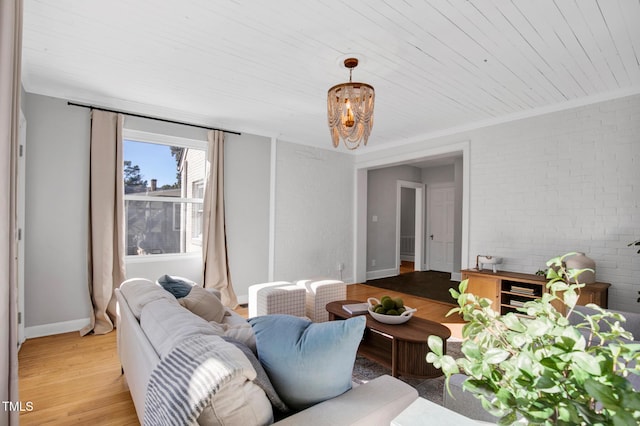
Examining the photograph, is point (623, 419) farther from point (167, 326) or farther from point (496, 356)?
point (167, 326)

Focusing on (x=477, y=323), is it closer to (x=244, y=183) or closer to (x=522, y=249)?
(x=522, y=249)

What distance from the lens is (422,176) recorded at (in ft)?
26.3

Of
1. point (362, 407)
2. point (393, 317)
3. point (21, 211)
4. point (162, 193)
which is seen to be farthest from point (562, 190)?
point (21, 211)

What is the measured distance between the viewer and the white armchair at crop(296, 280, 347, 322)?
351cm

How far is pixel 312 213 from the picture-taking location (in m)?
5.57

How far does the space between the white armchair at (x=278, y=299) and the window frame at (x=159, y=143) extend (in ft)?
4.65

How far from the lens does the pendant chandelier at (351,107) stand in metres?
2.54

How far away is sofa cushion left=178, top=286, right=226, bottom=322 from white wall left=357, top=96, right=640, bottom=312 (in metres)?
3.40

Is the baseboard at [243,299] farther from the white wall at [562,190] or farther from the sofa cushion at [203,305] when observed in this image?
the white wall at [562,190]

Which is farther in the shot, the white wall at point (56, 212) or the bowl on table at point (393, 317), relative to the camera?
the white wall at point (56, 212)

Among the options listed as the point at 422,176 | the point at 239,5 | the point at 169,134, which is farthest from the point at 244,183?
the point at 422,176

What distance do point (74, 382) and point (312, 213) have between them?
12.4 ft

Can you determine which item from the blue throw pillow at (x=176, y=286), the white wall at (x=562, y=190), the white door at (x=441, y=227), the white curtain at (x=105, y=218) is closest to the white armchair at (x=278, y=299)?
the blue throw pillow at (x=176, y=286)

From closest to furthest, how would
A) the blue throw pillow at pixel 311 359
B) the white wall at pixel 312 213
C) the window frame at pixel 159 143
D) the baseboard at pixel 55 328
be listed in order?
the blue throw pillow at pixel 311 359 → the baseboard at pixel 55 328 → the window frame at pixel 159 143 → the white wall at pixel 312 213
